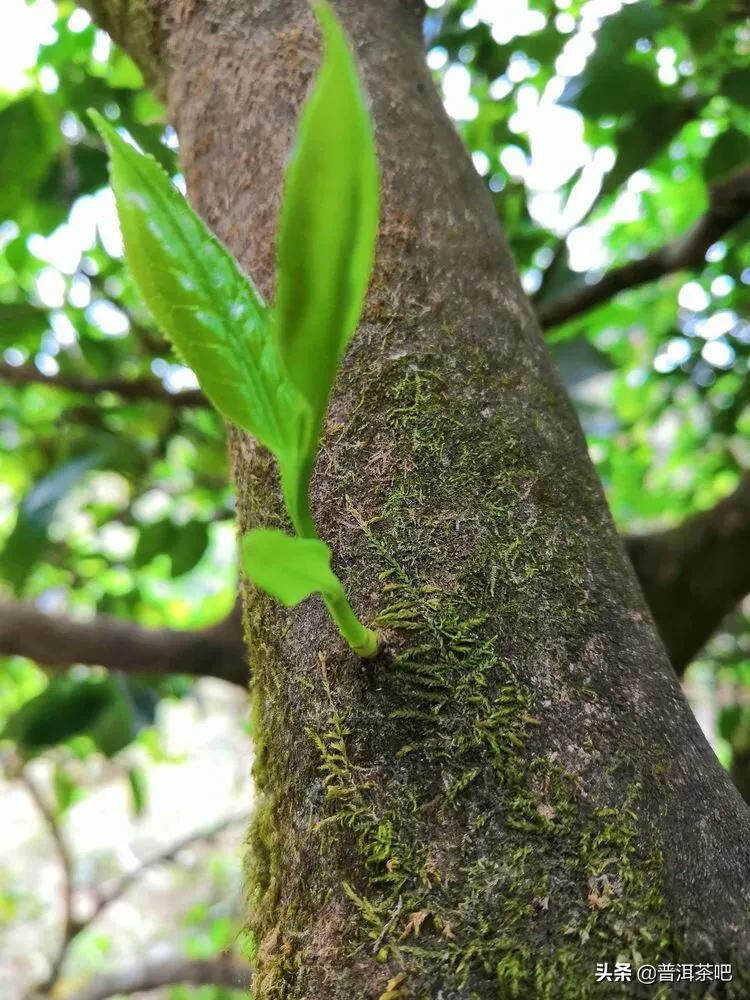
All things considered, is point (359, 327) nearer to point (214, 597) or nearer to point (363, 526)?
point (363, 526)

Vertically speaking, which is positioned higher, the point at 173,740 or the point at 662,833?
the point at 173,740

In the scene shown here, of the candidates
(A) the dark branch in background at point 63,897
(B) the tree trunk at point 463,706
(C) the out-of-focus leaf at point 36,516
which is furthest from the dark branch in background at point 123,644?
(A) the dark branch in background at point 63,897

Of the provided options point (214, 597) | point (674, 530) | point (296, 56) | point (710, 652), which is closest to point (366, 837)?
point (296, 56)

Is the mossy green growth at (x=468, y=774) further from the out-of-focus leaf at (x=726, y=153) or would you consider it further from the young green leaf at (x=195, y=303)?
the out-of-focus leaf at (x=726, y=153)

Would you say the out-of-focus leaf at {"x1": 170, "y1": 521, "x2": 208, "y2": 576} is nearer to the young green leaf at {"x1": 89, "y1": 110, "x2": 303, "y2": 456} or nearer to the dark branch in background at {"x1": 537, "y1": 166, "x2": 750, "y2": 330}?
the dark branch in background at {"x1": 537, "y1": 166, "x2": 750, "y2": 330}

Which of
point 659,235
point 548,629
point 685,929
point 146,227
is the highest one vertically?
point 659,235

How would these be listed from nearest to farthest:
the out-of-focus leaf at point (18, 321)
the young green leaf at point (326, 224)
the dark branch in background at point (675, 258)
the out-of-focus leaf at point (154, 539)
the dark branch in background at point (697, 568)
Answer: the young green leaf at point (326, 224) → the dark branch in background at point (675, 258) → the dark branch in background at point (697, 568) → the out-of-focus leaf at point (18, 321) → the out-of-focus leaf at point (154, 539)
